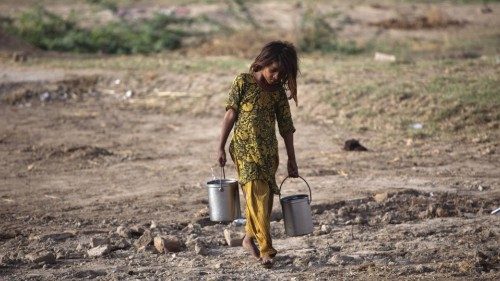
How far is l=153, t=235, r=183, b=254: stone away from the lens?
714 centimetres

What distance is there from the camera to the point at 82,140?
39.7ft

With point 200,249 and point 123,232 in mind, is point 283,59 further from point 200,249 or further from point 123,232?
point 123,232

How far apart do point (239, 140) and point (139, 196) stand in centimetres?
272

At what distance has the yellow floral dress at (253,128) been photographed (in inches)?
261

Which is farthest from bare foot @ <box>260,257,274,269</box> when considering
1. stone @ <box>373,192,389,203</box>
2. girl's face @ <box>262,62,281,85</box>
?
stone @ <box>373,192,389,203</box>

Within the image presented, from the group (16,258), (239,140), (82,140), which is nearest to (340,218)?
(239,140)

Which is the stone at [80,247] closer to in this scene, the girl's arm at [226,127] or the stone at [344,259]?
Answer: the girl's arm at [226,127]

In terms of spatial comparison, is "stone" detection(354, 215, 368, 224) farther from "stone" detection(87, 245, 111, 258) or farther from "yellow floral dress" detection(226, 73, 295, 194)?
"stone" detection(87, 245, 111, 258)

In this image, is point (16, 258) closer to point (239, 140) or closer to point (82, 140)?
point (239, 140)

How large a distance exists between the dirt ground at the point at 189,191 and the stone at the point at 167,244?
1.3 inches

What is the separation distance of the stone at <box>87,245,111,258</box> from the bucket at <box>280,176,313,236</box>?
1.23 m

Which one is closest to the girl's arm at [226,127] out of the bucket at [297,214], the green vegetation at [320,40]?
the bucket at [297,214]

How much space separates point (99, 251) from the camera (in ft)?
23.3

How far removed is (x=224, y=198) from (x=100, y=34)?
1195 centimetres
